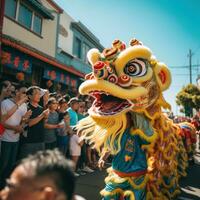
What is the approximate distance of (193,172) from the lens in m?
6.16

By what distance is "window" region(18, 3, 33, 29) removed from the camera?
10.2m

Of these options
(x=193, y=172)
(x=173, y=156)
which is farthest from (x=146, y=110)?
(x=193, y=172)

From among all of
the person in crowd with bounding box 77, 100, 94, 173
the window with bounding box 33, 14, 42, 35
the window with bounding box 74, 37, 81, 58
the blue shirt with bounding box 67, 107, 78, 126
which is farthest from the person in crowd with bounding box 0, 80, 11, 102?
the window with bounding box 74, 37, 81, 58

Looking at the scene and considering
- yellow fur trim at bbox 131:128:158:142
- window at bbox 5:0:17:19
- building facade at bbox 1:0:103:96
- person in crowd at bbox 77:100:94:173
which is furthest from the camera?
window at bbox 5:0:17:19

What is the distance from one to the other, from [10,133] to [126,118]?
1.93m

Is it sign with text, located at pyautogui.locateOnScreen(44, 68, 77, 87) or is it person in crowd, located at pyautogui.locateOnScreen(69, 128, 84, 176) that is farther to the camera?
sign with text, located at pyautogui.locateOnScreen(44, 68, 77, 87)

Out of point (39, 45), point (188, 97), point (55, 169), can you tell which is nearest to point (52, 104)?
point (55, 169)

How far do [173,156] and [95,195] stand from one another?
1.55 metres

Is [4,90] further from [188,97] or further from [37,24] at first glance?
[188,97]

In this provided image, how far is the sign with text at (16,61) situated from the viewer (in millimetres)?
7703

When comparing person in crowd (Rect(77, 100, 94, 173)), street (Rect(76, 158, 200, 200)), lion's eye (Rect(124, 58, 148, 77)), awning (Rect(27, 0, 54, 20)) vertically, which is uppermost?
awning (Rect(27, 0, 54, 20))

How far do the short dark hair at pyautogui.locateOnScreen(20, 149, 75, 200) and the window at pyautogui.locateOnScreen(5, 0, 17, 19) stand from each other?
382 inches

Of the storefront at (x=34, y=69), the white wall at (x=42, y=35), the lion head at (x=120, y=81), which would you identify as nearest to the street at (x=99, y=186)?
the lion head at (x=120, y=81)

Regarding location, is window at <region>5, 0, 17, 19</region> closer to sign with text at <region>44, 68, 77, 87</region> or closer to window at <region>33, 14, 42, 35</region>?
window at <region>33, 14, 42, 35</region>
